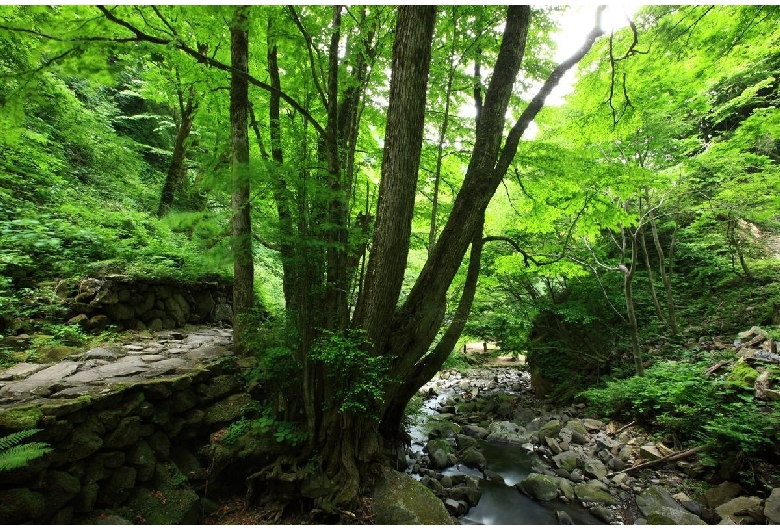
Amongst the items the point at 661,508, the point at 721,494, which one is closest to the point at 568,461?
the point at 661,508

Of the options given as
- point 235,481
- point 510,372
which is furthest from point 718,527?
point 510,372

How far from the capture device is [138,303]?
527 centimetres

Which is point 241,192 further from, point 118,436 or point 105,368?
point 118,436

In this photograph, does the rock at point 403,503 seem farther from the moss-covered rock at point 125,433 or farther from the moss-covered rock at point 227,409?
the moss-covered rock at point 125,433

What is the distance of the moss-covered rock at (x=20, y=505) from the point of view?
7.43ft

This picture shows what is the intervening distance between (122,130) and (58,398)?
11.6 meters

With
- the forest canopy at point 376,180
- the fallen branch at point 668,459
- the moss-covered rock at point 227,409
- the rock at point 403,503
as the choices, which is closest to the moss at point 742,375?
the fallen branch at point 668,459

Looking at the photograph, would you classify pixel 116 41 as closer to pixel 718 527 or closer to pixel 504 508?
pixel 504 508

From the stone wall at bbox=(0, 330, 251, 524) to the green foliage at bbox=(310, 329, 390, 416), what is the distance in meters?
1.50

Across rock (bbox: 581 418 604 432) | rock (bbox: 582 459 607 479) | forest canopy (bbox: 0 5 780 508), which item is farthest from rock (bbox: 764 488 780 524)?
forest canopy (bbox: 0 5 780 508)

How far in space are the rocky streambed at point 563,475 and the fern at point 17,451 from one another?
4.31 m

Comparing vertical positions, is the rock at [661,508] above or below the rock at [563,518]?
above

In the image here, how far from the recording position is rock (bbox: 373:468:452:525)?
11.3 feet

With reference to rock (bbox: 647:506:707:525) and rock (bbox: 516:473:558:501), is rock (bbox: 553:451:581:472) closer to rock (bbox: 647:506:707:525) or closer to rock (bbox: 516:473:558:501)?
rock (bbox: 516:473:558:501)
